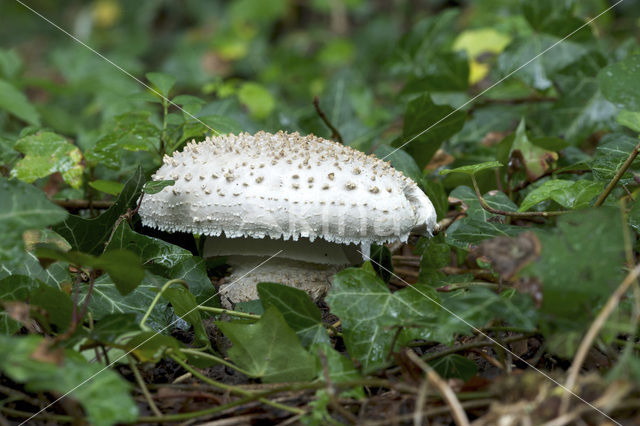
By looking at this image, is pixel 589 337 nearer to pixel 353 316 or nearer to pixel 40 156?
pixel 353 316

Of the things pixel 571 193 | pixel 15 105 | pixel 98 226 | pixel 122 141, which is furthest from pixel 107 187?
pixel 571 193

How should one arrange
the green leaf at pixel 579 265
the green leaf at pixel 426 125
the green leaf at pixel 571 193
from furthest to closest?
the green leaf at pixel 426 125
the green leaf at pixel 571 193
the green leaf at pixel 579 265

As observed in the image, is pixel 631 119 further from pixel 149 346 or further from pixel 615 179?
pixel 149 346

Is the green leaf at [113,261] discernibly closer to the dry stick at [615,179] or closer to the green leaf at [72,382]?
the green leaf at [72,382]

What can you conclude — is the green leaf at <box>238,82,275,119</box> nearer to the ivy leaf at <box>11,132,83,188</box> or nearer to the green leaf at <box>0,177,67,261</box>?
the ivy leaf at <box>11,132,83,188</box>

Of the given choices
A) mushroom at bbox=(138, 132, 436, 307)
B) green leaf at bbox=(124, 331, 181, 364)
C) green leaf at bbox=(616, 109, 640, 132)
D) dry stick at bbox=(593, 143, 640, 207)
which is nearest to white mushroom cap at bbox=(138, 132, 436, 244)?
mushroom at bbox=(138, 132, 436, 307)

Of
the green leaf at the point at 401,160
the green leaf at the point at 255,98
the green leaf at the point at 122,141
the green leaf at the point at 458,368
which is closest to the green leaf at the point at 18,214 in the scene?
the green leaf at the point at 458,368
